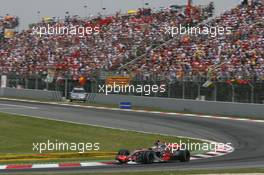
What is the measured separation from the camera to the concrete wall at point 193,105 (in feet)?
101

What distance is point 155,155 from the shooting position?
631 inches

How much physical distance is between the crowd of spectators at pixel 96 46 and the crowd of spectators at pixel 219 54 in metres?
2.28

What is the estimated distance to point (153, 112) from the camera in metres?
33.8

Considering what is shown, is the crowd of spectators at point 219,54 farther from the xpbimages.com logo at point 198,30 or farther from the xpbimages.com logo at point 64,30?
the xpbimages.com logo at point 64,30

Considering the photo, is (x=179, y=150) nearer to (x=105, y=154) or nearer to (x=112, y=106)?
(x=105, y=154)

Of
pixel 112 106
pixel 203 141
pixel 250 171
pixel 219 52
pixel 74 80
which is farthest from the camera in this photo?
pixel 74 80

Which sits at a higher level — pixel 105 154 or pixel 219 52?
pixel 219 52

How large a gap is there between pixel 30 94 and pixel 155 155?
107ft

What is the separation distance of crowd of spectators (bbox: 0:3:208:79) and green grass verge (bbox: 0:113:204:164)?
55.2 feet

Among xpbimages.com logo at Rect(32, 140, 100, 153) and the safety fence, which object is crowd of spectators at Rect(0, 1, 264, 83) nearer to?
the safety fence

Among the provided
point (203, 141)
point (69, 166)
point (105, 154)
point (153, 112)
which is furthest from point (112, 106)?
point (69, 166)

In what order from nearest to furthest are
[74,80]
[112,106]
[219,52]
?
1. [219,52]
2. [112,106]
3. [74,80]

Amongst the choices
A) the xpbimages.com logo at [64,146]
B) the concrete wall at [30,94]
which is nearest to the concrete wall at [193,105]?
the concrete wall at [30,94]

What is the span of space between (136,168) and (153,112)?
62.5 ft
